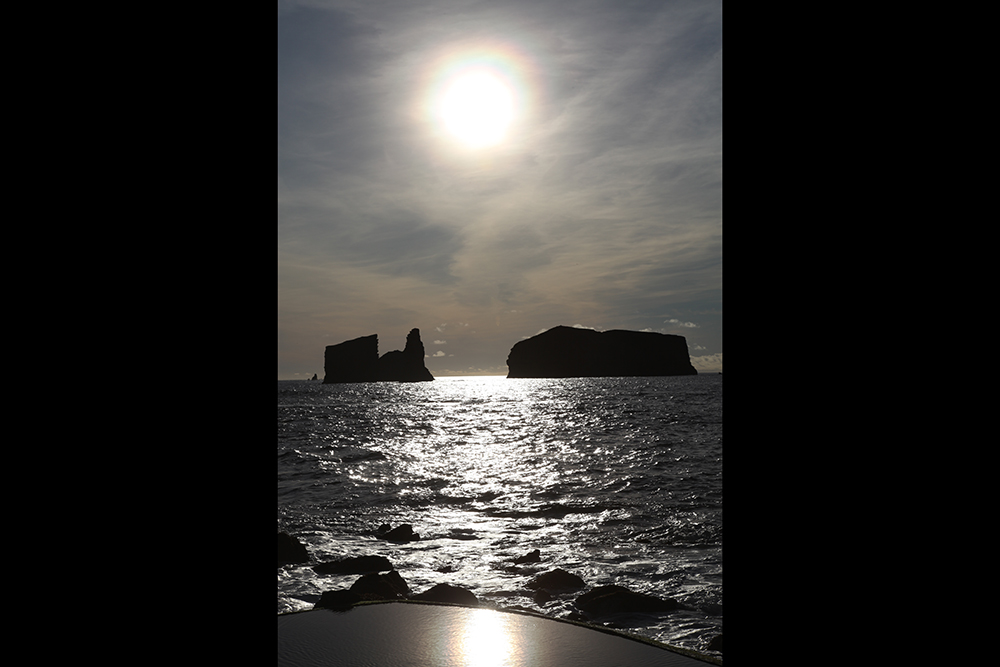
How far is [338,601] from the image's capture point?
6293 millimetres

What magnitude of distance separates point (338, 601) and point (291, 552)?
4637mm

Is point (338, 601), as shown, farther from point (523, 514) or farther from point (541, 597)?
point (523, 514)

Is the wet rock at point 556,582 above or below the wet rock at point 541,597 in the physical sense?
above

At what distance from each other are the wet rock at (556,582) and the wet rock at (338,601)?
11.4 feet

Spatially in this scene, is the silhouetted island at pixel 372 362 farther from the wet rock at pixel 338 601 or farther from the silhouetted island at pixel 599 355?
the wet rock at pixel 338 601

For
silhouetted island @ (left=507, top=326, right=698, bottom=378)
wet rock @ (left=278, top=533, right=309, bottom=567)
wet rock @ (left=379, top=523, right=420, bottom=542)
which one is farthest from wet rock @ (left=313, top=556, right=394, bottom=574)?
silhouetted island @ (left=507, top=326, right=698, bottom=378)

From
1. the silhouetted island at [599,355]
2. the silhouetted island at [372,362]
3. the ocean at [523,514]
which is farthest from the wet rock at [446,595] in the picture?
the silhouetted island at [599,355]

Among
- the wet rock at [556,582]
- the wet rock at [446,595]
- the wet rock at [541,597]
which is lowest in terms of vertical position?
the wet rock at [541,597]

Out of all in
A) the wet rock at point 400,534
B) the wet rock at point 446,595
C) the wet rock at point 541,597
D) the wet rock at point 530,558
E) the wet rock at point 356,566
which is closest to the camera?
Result: the wet rock at point 446,595

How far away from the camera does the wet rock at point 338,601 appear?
6.12 metres

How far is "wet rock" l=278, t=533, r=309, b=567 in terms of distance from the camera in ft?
33.4
